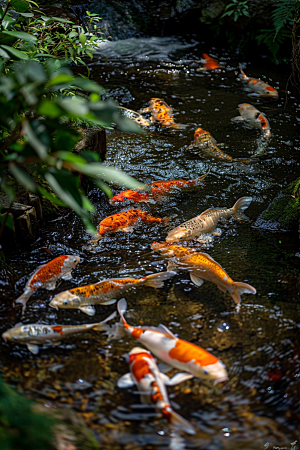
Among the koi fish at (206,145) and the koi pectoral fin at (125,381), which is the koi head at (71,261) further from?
the koi fish at (206,145)

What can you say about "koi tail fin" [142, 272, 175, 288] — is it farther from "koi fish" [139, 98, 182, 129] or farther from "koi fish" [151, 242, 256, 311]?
"koi fish" [139, 98, 182, 129]

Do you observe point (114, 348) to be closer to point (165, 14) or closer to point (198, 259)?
point (198, 259)

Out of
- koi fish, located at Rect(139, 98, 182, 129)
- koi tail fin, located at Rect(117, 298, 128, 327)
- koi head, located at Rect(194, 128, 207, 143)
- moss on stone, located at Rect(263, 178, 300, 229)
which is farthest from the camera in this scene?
koi fish, located at Rect(139, 98, 182, 129)

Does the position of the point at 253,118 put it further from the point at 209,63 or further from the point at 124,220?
the point at 124,220

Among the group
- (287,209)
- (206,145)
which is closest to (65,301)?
(287,209)

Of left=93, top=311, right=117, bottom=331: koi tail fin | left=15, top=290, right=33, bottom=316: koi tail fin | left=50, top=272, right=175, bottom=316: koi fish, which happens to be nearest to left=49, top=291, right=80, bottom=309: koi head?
left=50, top=272, right=175, bottom=316: koi fish

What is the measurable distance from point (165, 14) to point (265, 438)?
34.8 feet

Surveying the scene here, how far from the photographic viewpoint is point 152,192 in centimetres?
474

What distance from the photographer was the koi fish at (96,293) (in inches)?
117

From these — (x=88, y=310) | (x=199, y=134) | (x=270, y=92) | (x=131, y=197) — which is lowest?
(x=131, y=197)

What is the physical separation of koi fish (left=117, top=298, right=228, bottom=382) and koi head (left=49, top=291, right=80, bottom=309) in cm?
50

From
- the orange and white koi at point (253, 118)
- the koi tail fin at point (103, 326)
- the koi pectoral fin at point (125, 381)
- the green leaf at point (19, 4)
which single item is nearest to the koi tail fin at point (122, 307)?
the koi tail fin at point (103, 326)

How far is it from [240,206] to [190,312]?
5.82 ft

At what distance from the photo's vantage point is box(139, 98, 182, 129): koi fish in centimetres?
641
